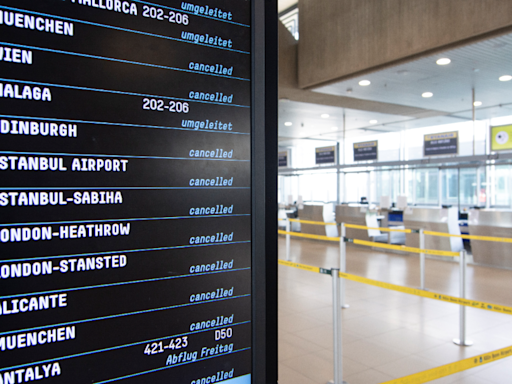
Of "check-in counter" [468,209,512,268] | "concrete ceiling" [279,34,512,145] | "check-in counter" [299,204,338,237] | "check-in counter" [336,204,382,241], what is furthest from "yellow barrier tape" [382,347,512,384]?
"check-in counter" [299,204,338,237]

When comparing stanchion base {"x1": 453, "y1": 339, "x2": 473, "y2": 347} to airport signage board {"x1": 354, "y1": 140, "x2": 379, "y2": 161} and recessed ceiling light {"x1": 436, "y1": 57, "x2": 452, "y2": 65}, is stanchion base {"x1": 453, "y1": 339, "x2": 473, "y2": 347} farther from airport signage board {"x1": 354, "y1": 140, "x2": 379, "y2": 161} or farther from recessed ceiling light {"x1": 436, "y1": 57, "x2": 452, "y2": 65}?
airport signage board {"x1": 354, "y1": 140, "x2": 379, "y2": 161}

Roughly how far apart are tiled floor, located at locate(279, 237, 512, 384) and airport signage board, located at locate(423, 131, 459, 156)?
19.3 feet

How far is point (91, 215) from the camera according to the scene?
3.05ft

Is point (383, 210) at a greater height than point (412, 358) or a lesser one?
greater

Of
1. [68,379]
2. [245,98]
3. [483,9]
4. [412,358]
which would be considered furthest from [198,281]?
[483,9]

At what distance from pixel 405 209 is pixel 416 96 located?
3.13 metres

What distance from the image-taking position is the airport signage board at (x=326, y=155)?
59.7 feet

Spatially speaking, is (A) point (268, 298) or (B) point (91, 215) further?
(A) point (268, 298)

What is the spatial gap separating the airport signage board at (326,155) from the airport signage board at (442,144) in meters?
5.03

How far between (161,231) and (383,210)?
12769 millimetres

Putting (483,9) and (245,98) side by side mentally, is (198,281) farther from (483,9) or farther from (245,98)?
(483,9)

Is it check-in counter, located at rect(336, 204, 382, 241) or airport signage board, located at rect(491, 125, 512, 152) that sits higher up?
airport signage board, located at rect(491, 125, 512, 152)

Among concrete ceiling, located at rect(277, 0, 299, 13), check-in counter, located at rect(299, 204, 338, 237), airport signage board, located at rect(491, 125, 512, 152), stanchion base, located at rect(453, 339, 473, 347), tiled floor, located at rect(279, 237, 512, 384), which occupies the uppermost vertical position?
concrete ceiling, located at rect(277, 0, 299, 13)

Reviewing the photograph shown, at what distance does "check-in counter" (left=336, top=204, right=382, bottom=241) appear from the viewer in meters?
12.2
